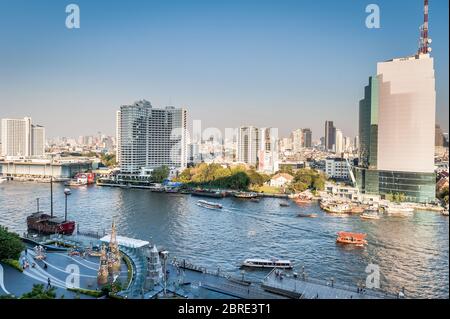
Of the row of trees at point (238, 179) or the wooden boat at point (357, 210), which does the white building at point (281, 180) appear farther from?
the wooden boat at point (357, 210)

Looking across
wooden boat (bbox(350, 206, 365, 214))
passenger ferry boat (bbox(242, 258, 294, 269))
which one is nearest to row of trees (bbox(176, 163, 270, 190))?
wooden boat (bbox(350, 206, 365, 214))

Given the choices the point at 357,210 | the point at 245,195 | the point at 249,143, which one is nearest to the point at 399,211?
the point at 357,210

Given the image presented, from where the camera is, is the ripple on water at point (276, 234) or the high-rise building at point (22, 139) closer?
the ripple on water at point (276, 234)

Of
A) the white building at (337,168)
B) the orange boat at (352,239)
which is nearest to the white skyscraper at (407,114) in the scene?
the orange boat at (352,239)
